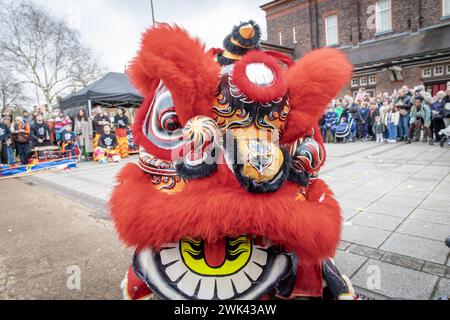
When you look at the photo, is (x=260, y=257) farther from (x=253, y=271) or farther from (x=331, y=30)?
(x=331, y=30)

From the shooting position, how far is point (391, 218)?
2.76 m

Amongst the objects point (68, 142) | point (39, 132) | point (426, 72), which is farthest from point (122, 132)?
point (426, 72)

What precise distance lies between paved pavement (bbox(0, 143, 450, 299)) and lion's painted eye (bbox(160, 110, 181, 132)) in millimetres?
1451

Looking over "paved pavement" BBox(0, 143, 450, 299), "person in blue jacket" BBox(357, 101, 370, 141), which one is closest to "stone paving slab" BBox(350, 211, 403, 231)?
"paved pavement" BBox(0, 143, 450, 299)

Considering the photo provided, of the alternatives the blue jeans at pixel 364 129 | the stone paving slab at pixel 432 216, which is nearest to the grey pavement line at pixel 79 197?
the stone paving slab at pixel 432 216

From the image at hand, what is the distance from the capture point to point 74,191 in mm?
4859

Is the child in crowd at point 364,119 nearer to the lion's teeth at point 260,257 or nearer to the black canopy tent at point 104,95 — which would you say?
the black canopy tent at point 104,95

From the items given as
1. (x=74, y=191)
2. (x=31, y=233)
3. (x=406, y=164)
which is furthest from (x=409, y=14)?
(x=31, y=233)

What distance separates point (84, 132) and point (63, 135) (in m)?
0.84

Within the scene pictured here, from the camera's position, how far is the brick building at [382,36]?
1329 cm

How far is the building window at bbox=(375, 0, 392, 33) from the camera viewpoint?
15.5 meters

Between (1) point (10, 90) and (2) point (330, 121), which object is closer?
(2) point (330, 121)

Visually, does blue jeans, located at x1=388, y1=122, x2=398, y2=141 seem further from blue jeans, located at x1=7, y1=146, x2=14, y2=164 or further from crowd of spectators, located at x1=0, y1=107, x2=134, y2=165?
blue jeans, located at x1=7, y1=146, x2=14, y2=164

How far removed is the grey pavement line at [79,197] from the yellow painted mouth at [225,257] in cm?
198
